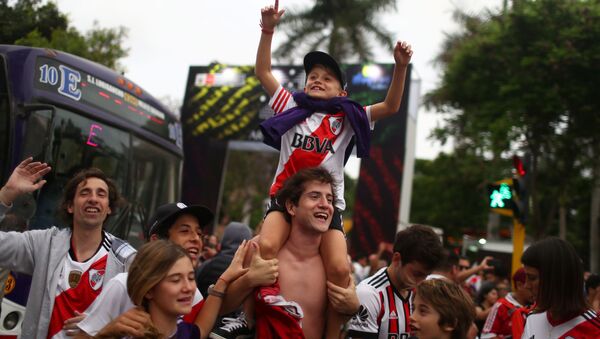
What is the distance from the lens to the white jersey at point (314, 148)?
412cm

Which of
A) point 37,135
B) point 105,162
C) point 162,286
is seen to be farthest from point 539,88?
point 162,286

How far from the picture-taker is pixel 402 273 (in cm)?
436

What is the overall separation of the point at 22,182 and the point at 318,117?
184 centimetres

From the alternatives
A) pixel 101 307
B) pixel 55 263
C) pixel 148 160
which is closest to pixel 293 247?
pixel 101 307

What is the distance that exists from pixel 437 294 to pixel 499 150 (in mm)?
15583

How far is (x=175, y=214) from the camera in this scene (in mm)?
4098

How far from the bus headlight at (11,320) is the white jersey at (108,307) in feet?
10.2

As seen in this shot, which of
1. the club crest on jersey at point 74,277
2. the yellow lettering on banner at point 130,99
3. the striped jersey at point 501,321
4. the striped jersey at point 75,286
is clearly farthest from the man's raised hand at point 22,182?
the yellow lettering on banner at point 130,99

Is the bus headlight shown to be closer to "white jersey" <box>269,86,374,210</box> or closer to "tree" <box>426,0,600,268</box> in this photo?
"white jersey" <box>269,86,374,210</box>

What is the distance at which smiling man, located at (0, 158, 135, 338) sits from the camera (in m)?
3.93

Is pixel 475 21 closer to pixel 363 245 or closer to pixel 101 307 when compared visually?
pixel 363 245

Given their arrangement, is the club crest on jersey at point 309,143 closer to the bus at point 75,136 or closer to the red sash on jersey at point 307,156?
the red sash on jersey at point 307,156

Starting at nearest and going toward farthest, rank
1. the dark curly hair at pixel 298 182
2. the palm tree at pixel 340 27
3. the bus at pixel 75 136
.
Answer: the dark curly hair at pixel 298 182 → the bus at pixel 75 136 → the palm tree at pixel 340 27

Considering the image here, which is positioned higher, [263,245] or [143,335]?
[263,245]
